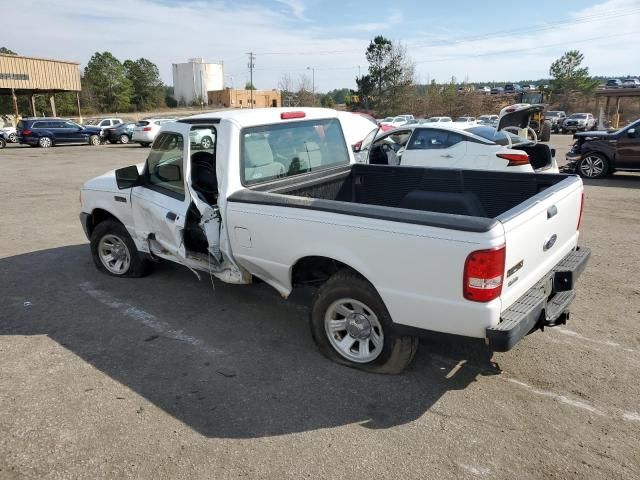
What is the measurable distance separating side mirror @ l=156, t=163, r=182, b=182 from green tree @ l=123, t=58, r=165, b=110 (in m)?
83.1

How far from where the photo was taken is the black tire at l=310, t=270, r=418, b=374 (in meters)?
3.44

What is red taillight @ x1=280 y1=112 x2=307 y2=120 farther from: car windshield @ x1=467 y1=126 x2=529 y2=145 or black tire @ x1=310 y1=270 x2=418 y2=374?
car windshield @ x1=467 y1=126 x2=529 y2=145

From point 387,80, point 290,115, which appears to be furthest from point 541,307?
point 387,80

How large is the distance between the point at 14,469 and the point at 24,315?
249 centimetres

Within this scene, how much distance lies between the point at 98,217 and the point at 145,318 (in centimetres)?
181

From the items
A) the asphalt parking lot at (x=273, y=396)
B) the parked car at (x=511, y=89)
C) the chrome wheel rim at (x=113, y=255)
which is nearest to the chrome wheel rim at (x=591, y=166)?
the asphalt parking lot at (x=273, y=396)

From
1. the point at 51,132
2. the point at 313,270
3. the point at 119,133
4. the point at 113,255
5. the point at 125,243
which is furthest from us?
the point at 119,133

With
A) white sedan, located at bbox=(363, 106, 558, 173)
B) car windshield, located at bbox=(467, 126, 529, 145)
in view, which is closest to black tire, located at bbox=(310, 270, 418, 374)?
white sedan, located at bbox=(363, 106, 558, 173)

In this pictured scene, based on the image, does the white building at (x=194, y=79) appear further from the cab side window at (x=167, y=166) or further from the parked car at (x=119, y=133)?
the cab side window at (x=167, y=166)

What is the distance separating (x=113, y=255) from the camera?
593 cm

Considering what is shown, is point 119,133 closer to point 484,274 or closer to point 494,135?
point 494,135

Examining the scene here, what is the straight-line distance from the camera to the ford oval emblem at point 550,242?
350 centimetres

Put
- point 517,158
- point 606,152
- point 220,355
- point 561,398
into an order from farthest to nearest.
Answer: point 606,152, point 517,158, point 220,355, point 561,398

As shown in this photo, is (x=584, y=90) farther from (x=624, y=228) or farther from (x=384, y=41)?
(x=624, y=228)
